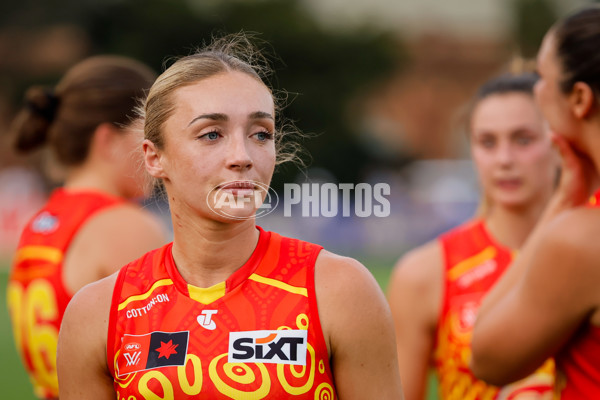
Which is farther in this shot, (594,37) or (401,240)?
(401,240)

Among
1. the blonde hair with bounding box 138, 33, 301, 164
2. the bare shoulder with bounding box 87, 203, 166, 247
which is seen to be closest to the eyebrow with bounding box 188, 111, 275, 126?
the blonde hair with bounding box 138, 33, 301, 164

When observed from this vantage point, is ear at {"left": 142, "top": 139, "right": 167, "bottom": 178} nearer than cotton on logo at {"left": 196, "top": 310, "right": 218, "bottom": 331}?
No

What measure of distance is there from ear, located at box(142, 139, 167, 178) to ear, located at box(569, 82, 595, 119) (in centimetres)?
138

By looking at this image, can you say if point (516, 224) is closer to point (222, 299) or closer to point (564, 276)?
point (564, 276)

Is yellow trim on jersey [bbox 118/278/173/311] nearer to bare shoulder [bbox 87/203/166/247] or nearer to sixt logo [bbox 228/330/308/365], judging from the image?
sixt logo [bbox 228/330/308/365]

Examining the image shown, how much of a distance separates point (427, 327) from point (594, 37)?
1846 millimetres

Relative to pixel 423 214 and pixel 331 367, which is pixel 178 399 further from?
pixel 423 214

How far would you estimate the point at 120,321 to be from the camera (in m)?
2.69

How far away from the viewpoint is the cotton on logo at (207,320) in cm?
262

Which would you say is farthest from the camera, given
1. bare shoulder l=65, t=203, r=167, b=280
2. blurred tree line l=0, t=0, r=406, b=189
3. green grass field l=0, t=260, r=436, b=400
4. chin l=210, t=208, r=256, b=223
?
blurred tree line l=0, t=0, r=406, b=189

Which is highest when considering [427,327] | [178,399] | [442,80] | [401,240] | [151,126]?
[442,80]

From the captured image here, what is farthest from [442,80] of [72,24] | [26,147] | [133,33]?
[26,147]

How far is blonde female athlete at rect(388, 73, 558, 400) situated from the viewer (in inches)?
167

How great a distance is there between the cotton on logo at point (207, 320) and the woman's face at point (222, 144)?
292mm
